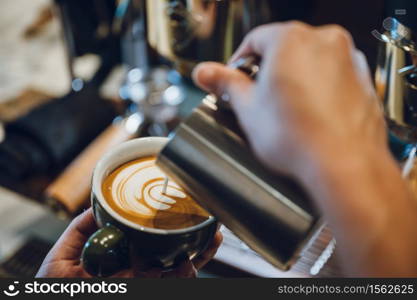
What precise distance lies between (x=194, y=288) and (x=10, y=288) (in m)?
0.27

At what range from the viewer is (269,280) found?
2.19 feet

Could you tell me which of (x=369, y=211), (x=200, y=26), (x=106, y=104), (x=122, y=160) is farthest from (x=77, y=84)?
(x=369, y=211)

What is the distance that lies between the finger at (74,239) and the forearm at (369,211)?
376 millimetres

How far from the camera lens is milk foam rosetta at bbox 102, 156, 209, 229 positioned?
0.65m

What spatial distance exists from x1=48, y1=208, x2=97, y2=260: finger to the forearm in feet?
1.23

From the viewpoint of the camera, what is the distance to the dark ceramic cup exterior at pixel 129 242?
1.85ft

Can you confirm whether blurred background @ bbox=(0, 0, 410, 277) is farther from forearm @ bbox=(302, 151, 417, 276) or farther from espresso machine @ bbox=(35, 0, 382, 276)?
forearm @ bbox=(302, 151, 417, 276)

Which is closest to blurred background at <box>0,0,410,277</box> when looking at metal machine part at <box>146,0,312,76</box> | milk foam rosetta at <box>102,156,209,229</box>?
metal machine part at <box>146,0,312,76</box>

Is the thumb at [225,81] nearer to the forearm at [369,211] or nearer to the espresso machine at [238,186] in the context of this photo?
the espresso machine at [238,186]

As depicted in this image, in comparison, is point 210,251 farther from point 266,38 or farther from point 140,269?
point 266,38

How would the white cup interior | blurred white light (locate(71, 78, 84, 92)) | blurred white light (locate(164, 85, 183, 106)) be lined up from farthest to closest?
blurred white light (locate(71, 78, 84, 92)) → blurred white light (locate(164, 85, 183, 106)) → the white cup interior

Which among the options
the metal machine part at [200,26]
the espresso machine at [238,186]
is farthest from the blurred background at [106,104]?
the espresso machine at [238,186]

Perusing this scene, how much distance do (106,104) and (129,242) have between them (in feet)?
4.17

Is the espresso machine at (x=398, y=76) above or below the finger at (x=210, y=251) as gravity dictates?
above
